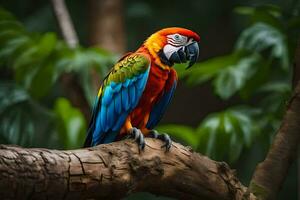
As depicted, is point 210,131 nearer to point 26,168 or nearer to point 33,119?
point 33,119

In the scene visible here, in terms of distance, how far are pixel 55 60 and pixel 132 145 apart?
1.09 m

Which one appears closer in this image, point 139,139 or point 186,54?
point 139,139

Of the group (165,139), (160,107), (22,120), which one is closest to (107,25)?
(22,120)

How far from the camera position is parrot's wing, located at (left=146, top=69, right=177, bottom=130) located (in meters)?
1.91

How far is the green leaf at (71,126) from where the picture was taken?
252 cm

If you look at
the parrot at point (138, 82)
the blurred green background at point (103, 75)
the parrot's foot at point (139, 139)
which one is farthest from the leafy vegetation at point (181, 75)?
the parrot's foot at point (139, 139)

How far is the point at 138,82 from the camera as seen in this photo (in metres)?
1.83

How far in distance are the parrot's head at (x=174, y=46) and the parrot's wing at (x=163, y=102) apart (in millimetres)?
54

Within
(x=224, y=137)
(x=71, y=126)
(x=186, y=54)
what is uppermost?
(x=186, y=54)

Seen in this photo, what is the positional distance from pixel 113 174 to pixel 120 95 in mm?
512

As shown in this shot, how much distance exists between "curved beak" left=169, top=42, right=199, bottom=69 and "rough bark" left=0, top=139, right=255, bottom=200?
0.35 metres

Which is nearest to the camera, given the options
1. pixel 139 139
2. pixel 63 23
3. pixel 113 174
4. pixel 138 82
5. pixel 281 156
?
pixel 113 174

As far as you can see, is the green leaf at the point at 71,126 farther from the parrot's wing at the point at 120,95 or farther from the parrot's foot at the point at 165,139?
the parrot's foot at the point at 165,139

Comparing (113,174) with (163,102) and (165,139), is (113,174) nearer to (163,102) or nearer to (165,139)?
(165,139)
